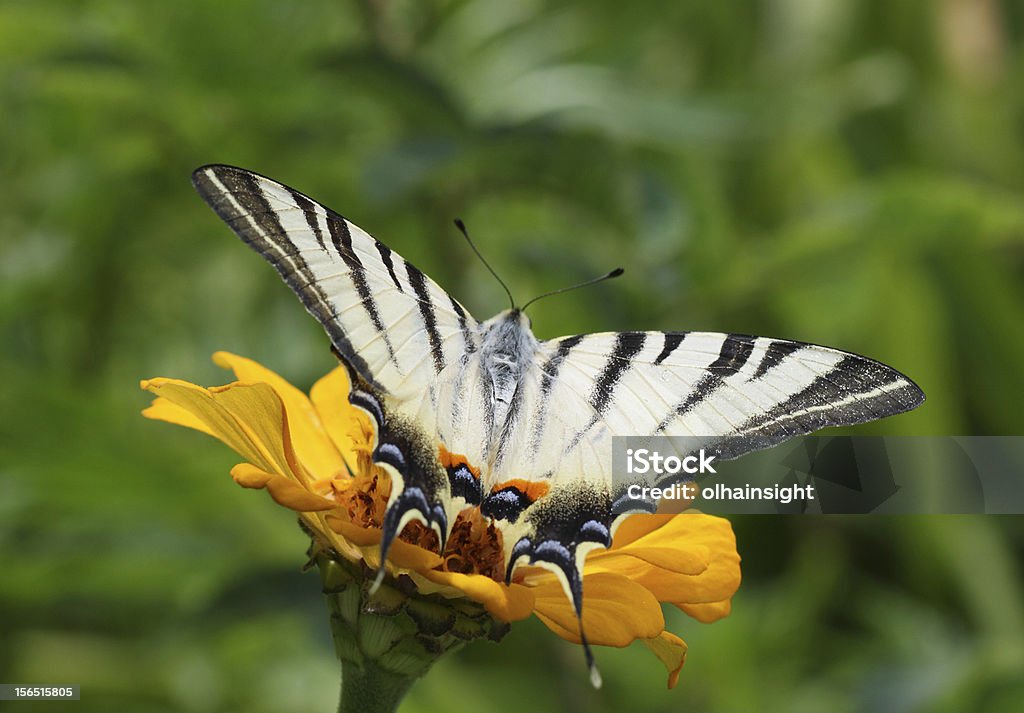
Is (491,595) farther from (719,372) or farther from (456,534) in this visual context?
(719,372)

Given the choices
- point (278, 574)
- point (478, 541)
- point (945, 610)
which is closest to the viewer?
point (478, 541)

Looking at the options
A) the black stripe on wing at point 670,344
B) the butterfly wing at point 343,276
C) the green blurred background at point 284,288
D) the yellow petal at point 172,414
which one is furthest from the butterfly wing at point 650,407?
the green blurred background at point 284,288

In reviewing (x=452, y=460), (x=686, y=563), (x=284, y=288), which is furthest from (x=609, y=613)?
(x=284, y=288)

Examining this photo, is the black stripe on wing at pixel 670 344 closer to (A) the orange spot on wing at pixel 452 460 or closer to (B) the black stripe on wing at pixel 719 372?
(B) the black stripe on wing at pixel 719 372

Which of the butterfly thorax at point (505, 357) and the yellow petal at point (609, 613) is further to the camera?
the butterfly thorax at point (505, 357)

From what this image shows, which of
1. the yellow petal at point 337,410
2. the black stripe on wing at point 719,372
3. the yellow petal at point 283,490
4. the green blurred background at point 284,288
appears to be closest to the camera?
the yellow petal at point 283,490

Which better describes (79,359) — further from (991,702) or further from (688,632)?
(991,702)

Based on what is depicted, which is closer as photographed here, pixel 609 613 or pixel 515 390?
pixel 609 613

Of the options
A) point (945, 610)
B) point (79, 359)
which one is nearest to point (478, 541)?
point (79, 359)
